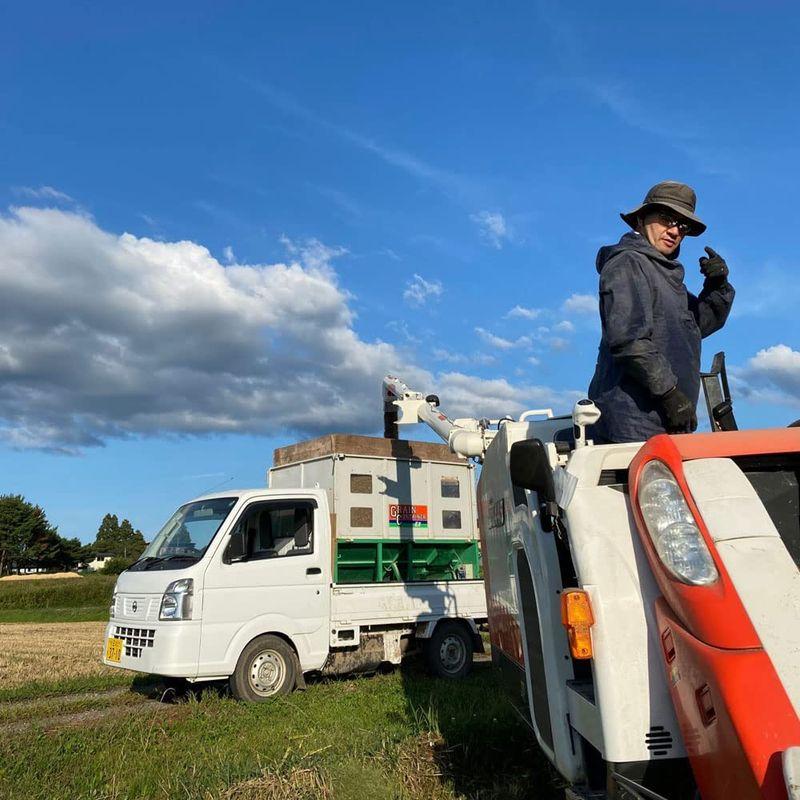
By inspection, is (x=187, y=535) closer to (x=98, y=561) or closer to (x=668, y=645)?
(x=668, y=645)

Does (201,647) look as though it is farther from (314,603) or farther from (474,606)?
(474,606)

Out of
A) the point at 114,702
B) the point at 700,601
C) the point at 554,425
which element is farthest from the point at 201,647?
the point at 700,601

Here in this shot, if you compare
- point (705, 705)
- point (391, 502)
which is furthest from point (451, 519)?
point (705, 705)

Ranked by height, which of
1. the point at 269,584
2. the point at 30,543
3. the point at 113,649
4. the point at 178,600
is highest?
the point at 30,543

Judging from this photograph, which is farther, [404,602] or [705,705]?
[404,602]

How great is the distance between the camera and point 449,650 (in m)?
9.66

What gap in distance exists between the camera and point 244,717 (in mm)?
6785

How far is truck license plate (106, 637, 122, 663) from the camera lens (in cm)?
805

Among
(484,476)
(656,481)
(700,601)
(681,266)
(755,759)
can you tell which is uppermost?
(681,266)

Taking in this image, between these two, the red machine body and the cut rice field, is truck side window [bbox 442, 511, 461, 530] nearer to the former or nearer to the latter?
the cut rice field

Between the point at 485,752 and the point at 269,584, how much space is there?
4.07 m

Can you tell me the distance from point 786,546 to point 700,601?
0.50 metres

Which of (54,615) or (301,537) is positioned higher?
(54,615)

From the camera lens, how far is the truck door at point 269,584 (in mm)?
7809
